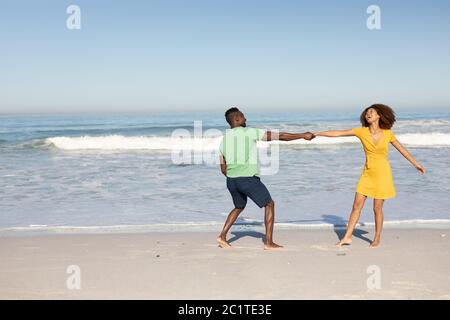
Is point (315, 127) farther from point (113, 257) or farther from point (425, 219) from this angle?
point (113, 257)

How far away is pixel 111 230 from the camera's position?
7449 millimetres

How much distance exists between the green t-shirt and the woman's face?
3.84ft

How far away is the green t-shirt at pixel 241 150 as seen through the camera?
5.82m

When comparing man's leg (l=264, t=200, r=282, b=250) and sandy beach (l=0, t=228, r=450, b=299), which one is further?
man's leg (l=264, t=200, r=282, b=250)

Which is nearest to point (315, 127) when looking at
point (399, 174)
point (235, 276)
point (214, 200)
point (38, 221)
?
point (399, 174)

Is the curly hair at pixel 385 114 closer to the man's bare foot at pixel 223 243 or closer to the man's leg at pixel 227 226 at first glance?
the man's leg at pixel 227 226

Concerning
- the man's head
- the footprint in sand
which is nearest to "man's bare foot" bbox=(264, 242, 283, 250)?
the footprint in sand

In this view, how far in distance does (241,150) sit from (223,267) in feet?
4.37

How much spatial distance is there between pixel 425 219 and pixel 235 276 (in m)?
4.29

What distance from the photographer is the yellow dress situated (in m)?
5.98

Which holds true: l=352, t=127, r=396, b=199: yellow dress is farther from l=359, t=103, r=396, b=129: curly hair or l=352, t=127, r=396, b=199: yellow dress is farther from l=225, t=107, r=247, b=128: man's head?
l=225, t=107, r=247, b=128: man's head

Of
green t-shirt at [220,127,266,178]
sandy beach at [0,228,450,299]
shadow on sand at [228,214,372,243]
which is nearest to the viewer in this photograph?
sandy beach at [0,228,450,299]

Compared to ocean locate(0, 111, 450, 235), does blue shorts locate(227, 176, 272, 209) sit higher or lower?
higher

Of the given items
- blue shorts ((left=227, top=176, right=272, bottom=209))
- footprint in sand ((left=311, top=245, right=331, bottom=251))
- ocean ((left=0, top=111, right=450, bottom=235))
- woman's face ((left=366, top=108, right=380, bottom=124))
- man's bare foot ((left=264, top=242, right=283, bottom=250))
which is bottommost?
ocean ((left=0, top=111, right=450, bottom=235))
